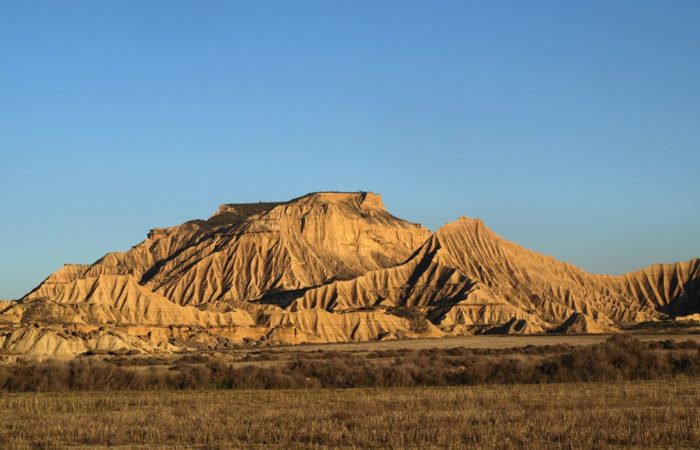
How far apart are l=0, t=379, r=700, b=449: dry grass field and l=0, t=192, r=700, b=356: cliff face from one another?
125ft

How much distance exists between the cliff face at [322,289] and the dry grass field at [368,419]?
125 ft

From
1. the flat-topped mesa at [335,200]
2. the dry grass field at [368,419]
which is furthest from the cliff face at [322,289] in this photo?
the dry grass field at [368,419]

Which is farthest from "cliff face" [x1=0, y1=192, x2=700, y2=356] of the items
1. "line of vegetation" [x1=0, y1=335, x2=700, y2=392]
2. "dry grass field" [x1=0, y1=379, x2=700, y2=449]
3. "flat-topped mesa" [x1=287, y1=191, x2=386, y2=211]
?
"dry grass field" [x1=0, y1=379, x2=700, y2=449]

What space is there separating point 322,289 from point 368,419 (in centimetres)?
11605

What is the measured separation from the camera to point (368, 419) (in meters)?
22.4

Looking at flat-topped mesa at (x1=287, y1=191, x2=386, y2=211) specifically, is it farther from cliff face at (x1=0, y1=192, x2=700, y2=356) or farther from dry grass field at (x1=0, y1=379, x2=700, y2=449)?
dry grass field at (x1=0, y1=379, x2=700, y2=449)

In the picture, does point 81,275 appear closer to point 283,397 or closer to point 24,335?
point 24,335

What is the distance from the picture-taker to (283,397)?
30.1 metres

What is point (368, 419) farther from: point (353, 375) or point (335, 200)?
point (335, 200)

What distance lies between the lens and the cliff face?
9619 cm

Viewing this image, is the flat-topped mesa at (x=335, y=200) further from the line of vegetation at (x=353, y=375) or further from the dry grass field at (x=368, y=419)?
the dry grass field at (x=368, y=419)

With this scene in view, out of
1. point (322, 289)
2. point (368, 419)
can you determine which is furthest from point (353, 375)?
point (322, 289)

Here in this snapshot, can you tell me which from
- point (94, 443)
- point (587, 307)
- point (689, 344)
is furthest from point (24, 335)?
point (587, 307)

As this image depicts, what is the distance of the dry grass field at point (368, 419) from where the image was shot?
62.7ft
